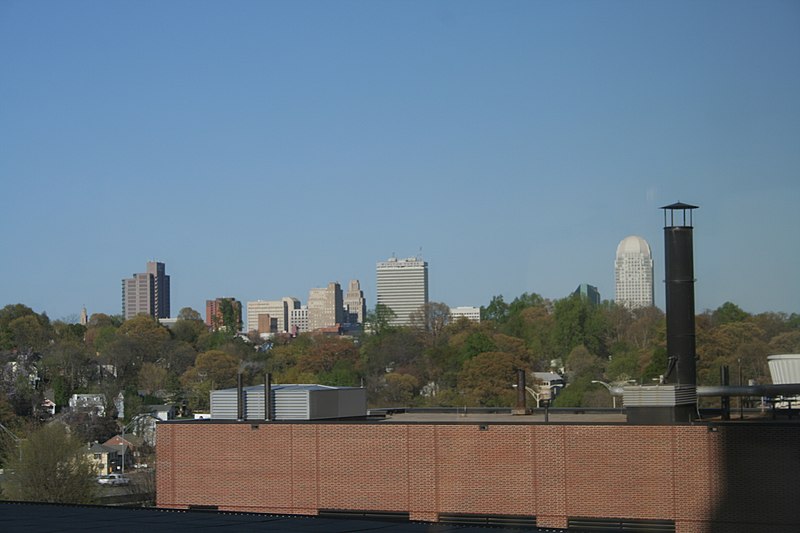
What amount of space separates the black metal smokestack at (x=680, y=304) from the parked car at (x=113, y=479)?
170 ft

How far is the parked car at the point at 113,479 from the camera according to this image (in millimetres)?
81875

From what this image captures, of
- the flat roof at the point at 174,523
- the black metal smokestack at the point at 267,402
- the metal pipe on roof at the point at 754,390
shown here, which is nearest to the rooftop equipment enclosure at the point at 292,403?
the black metal smokestack at the point at 267,402

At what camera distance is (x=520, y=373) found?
44.2 m

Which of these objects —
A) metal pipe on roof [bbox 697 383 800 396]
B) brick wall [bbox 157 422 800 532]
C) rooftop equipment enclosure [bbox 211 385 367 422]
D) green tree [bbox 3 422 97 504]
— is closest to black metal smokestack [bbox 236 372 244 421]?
rooftop equipment enclosure [bbox 211 385 367 422]

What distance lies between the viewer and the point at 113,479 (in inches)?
3300

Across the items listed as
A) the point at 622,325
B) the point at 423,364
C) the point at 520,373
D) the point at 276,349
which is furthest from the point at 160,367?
the point at 520,373

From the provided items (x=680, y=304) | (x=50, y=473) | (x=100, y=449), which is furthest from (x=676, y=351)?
(x=100, y=449)

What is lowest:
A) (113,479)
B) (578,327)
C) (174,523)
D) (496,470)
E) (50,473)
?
(113,479)

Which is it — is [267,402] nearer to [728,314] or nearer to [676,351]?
[676,351]

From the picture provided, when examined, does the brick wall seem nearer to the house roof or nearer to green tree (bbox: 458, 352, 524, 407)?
the house roof

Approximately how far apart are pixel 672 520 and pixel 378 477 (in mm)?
9036

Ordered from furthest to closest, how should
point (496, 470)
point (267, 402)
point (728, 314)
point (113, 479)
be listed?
point (728, 314) < point (113, 479) < point (267, 402) < point (496, 470)

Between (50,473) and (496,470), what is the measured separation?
34835mm

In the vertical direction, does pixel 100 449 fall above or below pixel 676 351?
below
